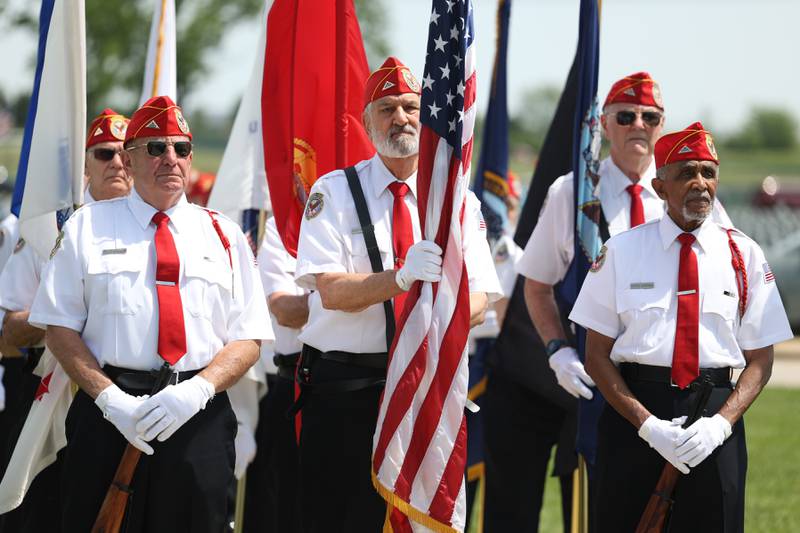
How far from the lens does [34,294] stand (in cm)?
621

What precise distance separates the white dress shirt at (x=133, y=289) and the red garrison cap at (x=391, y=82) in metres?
→ 0.89

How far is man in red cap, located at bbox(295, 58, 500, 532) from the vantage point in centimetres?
515

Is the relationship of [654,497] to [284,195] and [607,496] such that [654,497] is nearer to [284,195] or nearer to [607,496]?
[607,496]

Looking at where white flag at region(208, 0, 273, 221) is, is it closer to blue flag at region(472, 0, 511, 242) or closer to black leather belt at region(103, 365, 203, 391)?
blue flag at region(472, 0, 511, 242)

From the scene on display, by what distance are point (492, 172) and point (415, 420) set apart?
132 inches

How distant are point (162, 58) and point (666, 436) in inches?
147

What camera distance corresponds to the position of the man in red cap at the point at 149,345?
16.1 feet

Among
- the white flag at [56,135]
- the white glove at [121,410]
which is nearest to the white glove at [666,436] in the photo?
the white glove at [121,410]

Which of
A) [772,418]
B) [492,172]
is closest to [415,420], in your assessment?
[492,172]

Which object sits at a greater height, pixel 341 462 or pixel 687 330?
pixel 687 330

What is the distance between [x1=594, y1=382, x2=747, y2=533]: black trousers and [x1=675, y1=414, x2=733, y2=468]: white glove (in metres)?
0.11

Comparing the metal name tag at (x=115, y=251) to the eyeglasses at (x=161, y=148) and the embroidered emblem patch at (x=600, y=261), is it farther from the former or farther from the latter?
the embroidered emblem patch at (x=600, y=261)

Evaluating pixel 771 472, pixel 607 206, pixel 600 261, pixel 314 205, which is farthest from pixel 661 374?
pixel 771 472

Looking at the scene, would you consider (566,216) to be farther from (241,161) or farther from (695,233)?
(241,161)
